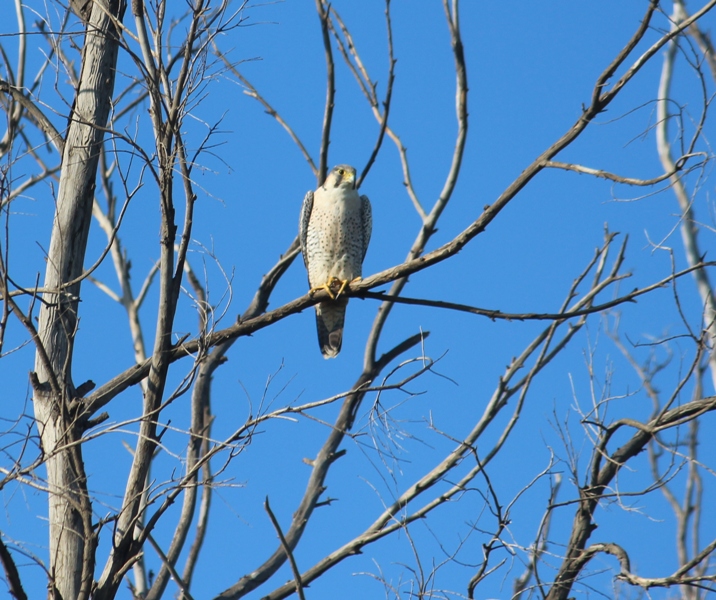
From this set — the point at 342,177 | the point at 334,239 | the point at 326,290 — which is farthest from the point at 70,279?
the point at 342,177

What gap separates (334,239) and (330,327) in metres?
0.60

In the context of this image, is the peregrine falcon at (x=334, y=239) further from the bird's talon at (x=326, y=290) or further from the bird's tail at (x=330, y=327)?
the bird's talon at (x=326, y=290)

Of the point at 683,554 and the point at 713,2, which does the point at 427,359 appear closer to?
the point at 713,2

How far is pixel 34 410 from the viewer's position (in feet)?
12.0

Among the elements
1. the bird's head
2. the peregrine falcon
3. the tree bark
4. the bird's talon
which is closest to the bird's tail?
the peregrine falcon

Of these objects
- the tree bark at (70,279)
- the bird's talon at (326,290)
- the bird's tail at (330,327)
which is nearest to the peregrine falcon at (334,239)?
the bird's tail at (330,327)

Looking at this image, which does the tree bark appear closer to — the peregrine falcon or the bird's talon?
the bird's talon

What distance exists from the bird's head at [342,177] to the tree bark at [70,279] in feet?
6.63

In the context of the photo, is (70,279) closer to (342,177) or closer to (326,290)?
(326,290)

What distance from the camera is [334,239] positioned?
565 centimetres

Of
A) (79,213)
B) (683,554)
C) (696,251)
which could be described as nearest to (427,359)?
(79,213)

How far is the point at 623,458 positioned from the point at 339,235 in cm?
248

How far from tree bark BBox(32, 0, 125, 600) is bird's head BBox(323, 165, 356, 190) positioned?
2020 mm

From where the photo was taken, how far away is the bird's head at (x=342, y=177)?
578 cm
